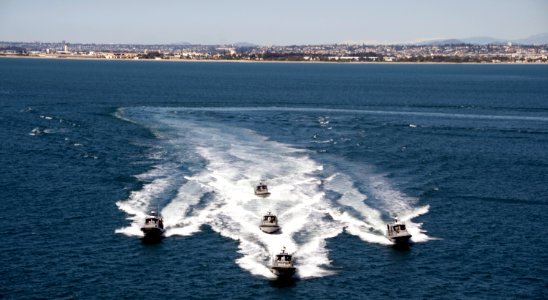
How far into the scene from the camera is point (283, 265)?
61.8 metres

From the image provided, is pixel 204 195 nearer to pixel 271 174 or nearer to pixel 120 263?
pixel 271 174

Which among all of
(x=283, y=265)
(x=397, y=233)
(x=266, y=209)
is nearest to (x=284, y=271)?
(x=283, y=265)

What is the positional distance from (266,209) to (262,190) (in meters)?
5.74

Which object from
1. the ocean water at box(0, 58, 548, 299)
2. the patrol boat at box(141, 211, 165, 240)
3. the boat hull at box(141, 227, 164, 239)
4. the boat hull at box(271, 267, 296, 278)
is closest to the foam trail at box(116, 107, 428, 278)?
the ocean water at box(0, 58, 548, 299)

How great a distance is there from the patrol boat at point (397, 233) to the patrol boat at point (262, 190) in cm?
1938

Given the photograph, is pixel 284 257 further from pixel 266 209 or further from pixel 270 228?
pixel 266 209

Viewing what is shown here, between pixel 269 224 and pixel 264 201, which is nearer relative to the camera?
pixel 269 224

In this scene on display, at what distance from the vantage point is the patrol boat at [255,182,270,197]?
288 feet

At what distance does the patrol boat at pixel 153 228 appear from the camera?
71.4m

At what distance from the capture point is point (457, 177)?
4031 inches

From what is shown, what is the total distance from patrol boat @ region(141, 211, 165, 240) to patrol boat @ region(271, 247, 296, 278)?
49.2ft

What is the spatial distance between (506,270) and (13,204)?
54967mm

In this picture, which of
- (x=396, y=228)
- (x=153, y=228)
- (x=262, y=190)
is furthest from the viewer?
(x=262, y=190)

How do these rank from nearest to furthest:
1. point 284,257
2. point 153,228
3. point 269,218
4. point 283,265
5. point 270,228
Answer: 1. point 283,265
2. point 284,257
3. point 153,228
4. point 270,228
5. point 269,218
